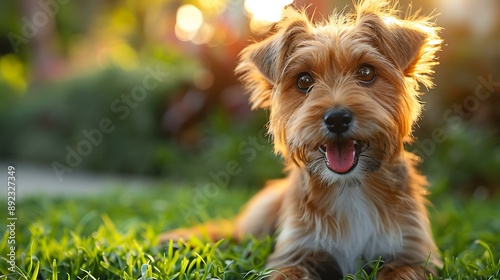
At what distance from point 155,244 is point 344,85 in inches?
75.5

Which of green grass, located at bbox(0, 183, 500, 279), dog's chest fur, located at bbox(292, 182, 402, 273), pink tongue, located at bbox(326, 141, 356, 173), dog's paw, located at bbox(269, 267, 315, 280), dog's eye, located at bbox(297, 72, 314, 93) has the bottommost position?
green grass, located at bbox(0, 183, 500, 279)

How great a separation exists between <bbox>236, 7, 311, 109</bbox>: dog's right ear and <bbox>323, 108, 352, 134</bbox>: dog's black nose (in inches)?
22.7

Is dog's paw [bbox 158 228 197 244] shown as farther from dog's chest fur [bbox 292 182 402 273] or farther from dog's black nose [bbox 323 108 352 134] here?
dog's black nose [bbox 323 108 352 134]

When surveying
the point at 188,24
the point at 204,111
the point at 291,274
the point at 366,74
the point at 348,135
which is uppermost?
the point at 366,74

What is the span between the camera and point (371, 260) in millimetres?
3488

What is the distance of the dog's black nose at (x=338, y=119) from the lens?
9.98ft

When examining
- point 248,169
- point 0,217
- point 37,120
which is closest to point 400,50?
point 0,217

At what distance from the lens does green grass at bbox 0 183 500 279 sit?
3.48 meters

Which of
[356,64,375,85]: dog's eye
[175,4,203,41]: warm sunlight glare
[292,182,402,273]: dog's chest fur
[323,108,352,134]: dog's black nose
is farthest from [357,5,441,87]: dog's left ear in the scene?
[175,4,203,41]: warm sunlight glare

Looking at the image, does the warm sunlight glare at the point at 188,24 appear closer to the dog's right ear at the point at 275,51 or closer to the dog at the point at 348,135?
the dog's right ear at the point at 275,51

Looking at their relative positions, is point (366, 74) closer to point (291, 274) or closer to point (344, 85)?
point (344, 85)

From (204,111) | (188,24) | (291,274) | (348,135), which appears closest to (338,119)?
(348,135)

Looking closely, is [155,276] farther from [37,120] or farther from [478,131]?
[37,120]

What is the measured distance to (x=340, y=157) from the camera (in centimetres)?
320
